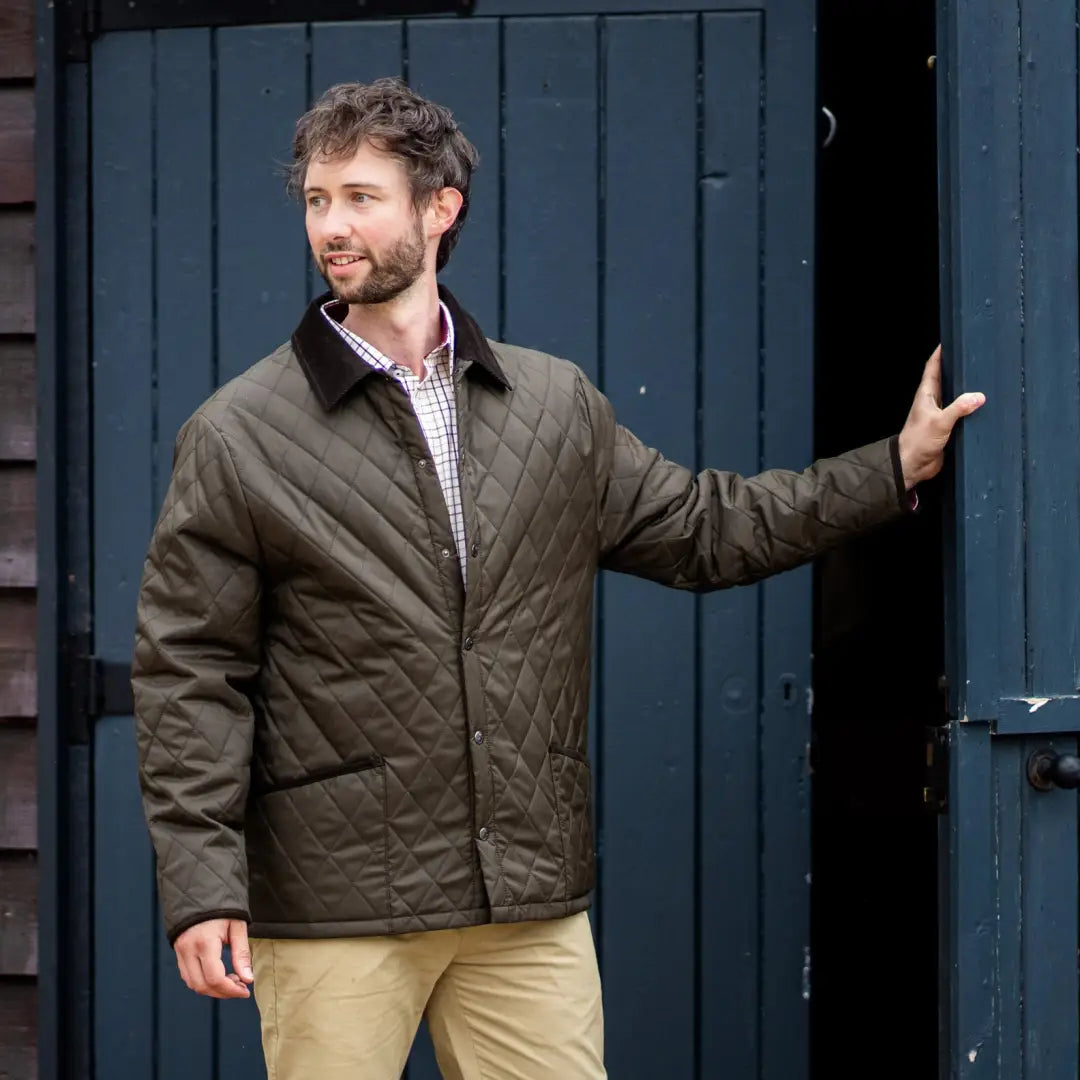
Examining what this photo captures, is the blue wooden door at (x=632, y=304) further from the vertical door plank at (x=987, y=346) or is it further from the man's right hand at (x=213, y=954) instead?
the man's right hand at (x=213, y=954)

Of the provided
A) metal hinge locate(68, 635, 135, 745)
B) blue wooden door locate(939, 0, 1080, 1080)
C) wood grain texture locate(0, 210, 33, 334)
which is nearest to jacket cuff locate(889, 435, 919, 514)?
blue wooden door locate(939, 0, 1080, 1080)

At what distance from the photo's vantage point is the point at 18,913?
10.3ft

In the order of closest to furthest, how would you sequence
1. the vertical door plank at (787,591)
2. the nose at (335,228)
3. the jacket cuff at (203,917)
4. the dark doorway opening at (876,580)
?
the jacket cuff at (203,917) < the nose at (335,228) < the vertical door plank at (787,591) < the dark doorway opening at (876,580)

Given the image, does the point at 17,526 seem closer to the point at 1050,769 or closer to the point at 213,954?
the point at 213,954

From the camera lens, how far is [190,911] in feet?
7.20

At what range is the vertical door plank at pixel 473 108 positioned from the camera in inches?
122

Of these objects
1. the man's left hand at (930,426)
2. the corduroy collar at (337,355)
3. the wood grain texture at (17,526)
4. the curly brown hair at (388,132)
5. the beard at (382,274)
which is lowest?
the wood grain texture at (17,526)

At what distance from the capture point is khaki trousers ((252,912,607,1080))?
7.43ft

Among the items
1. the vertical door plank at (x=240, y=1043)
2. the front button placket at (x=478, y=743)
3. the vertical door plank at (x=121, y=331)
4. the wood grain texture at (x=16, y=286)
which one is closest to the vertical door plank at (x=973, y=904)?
the front button placket at (x=478, y=743)

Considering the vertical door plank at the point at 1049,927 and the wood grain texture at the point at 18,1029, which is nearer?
the vertical door plank at the point at 1049,927

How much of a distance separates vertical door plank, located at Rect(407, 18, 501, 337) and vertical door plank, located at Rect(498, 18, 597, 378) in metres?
0.02

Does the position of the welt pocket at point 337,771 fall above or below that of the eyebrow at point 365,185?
below

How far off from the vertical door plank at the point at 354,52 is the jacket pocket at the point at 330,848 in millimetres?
1147

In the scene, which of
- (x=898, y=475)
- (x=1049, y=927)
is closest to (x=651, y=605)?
(x=898, y=475)
